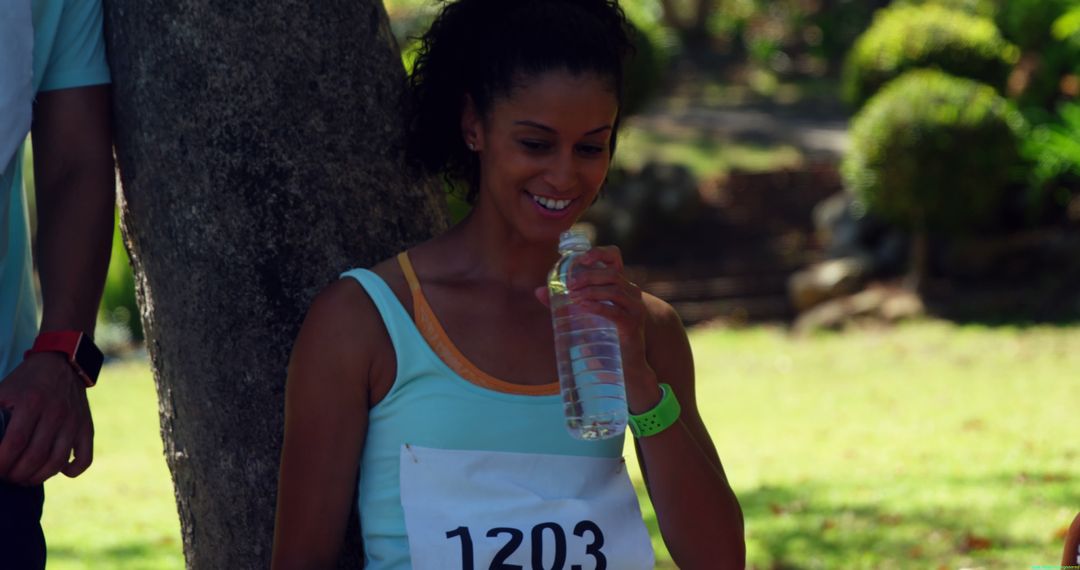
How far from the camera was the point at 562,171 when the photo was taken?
2.65 metres

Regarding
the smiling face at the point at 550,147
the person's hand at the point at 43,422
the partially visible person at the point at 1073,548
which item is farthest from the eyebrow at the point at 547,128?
the partially visible person at the point at 1073,548

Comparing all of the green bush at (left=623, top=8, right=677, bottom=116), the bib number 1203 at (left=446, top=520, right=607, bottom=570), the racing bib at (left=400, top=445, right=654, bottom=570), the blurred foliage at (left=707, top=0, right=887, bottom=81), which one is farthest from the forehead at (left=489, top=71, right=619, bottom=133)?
the blurred foliage at (left=707, top=0, right=887, bottom=81)

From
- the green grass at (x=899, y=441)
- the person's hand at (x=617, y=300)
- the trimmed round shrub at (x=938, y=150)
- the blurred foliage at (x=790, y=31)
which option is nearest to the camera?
the person's hand at (x=617, y=300)

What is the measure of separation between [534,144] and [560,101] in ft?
0.30

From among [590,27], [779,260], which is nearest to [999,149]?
[779,260]

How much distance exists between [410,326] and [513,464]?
1.03 feet

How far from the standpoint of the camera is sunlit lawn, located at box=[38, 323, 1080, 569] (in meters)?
6.31

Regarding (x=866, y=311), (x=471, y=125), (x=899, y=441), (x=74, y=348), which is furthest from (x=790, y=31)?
(x=74, y=348)

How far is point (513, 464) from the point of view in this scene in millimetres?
2627

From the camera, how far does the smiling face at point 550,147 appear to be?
2.67m

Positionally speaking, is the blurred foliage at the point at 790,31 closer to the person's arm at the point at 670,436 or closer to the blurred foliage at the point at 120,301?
the blurred foliage at the point at 120,301

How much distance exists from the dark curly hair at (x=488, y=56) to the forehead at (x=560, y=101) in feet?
0.05

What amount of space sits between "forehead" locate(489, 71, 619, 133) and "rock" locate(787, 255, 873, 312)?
11.8 m

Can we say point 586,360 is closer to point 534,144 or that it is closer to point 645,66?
point 534,144
